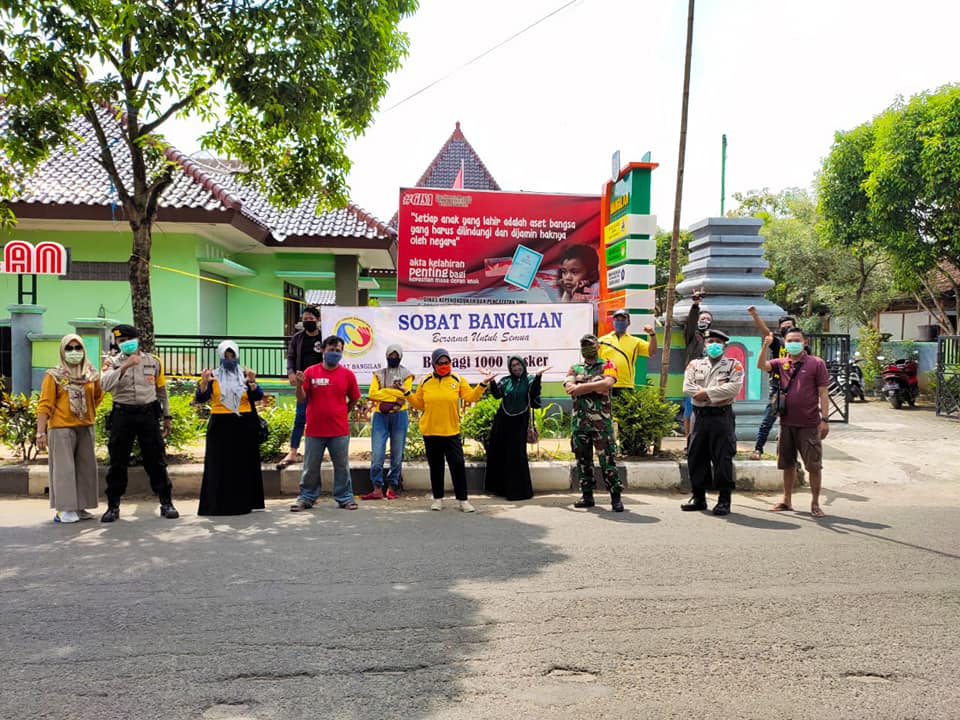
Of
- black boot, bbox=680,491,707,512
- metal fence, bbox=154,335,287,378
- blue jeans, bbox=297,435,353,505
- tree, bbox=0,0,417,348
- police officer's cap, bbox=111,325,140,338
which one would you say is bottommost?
black boot, bbox=680,491,707,512

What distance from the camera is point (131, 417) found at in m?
7.47

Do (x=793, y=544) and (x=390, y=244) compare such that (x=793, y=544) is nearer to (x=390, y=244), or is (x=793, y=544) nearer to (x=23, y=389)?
(x=23, y=389)

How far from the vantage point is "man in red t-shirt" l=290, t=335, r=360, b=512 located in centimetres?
802

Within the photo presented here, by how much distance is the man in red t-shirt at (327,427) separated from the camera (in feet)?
26.3

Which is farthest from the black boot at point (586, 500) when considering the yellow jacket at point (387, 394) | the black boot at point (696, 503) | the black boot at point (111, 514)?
the black boot at point (111, 514)

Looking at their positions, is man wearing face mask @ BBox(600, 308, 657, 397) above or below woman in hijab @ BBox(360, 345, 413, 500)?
above

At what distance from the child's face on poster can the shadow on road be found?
21.0 ft

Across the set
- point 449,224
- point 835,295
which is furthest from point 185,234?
point 835,295

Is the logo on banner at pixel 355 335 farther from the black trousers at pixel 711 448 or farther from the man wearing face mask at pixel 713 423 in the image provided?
the black trousers at pixel 711 448

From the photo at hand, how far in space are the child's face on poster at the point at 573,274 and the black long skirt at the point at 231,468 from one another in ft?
20.8

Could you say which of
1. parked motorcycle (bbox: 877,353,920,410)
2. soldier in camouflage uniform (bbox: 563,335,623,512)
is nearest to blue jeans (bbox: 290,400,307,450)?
soldier in camouflage uniform (bbox: 563,335,623,512)

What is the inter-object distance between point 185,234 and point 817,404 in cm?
1220

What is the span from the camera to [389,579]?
5.27m

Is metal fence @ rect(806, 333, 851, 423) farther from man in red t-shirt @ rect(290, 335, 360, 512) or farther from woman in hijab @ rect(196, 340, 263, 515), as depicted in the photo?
woman in hijab @ rect(196, 340, 263, 515)
